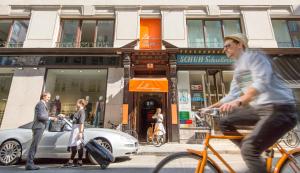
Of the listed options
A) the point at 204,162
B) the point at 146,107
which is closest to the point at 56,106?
the point at 146,107

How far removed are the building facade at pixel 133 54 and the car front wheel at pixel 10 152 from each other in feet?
14.1

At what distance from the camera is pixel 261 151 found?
188cm

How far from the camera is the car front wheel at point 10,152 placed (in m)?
5.79

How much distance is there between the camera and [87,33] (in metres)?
12.7

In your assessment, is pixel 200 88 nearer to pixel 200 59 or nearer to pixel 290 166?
pixel 200 59

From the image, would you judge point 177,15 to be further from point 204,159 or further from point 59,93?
point 204,159

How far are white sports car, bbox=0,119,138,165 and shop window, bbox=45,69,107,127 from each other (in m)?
4.87

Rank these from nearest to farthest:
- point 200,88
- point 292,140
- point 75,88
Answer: point 292,140 → point 200,88 → point 75,88

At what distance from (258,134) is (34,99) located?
11522mm

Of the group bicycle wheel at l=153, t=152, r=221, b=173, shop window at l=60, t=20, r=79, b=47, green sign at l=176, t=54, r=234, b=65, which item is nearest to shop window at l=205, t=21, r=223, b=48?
green sign at l=176, t=54, r=234, b=65

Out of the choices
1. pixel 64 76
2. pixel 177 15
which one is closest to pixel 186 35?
pixel 177 15

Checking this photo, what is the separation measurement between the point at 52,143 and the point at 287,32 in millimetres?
14163

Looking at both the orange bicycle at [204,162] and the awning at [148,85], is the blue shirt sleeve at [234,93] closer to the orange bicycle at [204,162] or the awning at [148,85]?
the orange bicycle at [204,162]

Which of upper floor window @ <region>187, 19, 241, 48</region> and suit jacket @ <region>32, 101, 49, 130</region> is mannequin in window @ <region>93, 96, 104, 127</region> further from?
upper floor window @ <region>187, 19, 241, 48</region>
